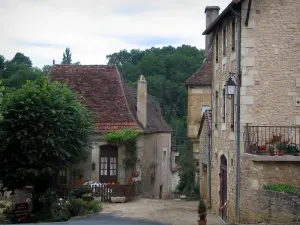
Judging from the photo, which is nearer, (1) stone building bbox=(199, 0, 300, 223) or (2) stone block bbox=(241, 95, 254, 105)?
(1) stone building bbox=(199, 0, 300, 223)

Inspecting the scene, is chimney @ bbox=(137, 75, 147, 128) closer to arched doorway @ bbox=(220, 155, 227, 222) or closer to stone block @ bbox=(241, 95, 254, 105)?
arched doorway @ bbox=(220, 155, 227, 222)

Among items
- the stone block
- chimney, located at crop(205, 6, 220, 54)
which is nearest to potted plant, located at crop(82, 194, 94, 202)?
the stone block

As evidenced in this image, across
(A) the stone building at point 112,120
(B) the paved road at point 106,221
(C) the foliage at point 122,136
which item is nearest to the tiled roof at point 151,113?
(A) the stone building at point 112,120

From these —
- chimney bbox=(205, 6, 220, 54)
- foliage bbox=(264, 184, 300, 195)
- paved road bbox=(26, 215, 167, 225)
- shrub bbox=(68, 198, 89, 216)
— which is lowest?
paved road bbox=(26, 215, 167, 225)

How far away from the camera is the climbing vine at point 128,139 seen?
87.6 ft

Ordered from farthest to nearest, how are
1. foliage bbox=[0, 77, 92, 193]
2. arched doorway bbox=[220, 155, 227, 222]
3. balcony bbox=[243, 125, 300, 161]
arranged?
foliage bbox=[0, 77, 92, 193], arched doorway bbox=[220, 155, 227, 222], balcony bbox=[243, 125, 300, 161]

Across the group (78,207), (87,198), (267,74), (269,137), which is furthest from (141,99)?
(269,137)

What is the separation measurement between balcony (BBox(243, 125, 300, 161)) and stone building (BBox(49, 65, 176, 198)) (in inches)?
416

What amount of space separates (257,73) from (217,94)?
439 cm

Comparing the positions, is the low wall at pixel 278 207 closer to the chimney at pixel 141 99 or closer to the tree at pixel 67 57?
the chimney at pixel 141 99

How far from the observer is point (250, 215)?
16484 mm

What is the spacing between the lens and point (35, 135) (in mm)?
22297

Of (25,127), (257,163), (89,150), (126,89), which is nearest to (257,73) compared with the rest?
(257,163)

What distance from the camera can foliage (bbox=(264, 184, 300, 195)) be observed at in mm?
15254
